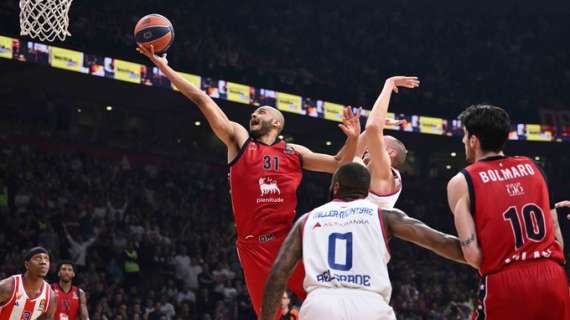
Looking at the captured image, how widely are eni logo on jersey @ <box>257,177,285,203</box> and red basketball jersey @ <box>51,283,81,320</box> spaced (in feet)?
15.1

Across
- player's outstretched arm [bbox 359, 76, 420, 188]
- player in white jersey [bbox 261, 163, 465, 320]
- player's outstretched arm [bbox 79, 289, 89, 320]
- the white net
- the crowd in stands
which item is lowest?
player's outstretched arm [bbox 79, 289, 89, 320]

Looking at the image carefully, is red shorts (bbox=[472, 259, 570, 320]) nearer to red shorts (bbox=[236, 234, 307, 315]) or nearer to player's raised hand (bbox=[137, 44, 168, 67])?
red shorts (bbox=[236, 234, 307, 315])

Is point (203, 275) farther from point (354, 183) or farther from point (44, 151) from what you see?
point (354, 183)

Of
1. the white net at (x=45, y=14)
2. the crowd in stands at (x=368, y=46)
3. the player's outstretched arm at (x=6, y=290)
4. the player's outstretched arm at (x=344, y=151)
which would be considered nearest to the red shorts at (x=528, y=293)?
the player's outstretched arm at (x=344, y=151)

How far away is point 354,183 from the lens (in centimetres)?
402

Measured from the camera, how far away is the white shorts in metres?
3.74

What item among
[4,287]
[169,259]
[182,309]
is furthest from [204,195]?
[4,287]

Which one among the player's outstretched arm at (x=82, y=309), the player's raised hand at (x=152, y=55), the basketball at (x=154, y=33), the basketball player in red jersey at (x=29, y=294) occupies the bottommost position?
the player's outstretched arm at (x=82, y=309)

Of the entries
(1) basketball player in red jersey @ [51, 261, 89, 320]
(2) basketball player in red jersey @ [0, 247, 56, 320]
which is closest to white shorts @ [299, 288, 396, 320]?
(2) basketball player in red jersey @ [0, 247, 56, 320]

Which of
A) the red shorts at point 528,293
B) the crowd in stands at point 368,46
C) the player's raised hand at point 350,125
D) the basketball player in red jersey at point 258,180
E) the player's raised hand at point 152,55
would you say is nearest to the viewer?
the red shorts at point 528,293

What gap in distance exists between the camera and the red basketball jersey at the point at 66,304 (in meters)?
9.48

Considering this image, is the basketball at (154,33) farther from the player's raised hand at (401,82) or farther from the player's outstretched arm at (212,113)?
the player's raised hand at (401,82)

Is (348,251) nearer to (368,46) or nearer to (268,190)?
(268,190)

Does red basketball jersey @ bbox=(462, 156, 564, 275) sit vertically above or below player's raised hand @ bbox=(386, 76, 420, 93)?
below
